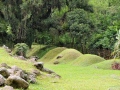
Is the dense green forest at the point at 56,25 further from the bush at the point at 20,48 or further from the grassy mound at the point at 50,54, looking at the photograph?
Answer: the bush at the point at 20,48

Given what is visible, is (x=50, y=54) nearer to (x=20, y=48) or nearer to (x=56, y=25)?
(x=56, y=25)

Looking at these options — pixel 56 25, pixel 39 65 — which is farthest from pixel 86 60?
pixel 39 65

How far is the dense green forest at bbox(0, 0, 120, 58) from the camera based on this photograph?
134 feet

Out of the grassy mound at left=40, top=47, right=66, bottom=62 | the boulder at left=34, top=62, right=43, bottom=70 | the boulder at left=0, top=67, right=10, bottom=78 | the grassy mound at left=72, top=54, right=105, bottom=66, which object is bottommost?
the grassy mound at left=40, top=47, right=66, bottom=62

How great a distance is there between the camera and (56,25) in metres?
43.7

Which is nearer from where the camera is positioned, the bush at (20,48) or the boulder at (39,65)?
the boulder at (39,65)

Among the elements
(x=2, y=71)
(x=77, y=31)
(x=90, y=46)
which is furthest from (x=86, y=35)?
(x=2, y=71)

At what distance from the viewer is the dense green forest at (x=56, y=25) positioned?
134 feet

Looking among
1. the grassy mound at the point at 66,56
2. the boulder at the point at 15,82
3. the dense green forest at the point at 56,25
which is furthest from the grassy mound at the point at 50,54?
the boulder at the point at 15,82

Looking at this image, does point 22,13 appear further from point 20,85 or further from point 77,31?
point 20,85

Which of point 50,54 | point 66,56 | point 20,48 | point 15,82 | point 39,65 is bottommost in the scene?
point 50,54

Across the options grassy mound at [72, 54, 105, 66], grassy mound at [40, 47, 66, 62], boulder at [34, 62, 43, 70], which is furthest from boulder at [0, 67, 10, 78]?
grassy mound at [40, 47, 66, 62]

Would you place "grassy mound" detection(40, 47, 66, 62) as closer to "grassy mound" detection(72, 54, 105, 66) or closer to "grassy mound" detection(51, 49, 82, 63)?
"grassy mound" detection(51, 49, 82, 63)

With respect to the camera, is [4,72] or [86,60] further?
[86,60]
